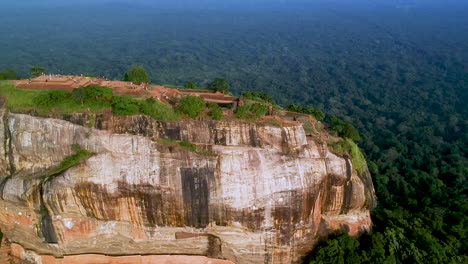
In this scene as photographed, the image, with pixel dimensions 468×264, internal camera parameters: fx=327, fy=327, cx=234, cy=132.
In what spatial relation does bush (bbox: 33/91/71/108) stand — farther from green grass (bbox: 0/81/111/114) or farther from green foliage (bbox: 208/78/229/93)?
green foliage (bbox: 208/78/229/93)

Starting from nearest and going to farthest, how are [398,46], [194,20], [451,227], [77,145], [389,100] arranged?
[77,145]
[451,227]
[389,100]
[398,46]
[194,20]

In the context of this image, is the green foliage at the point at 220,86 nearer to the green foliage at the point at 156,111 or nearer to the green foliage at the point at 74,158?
the green foliage at the point at 156,111

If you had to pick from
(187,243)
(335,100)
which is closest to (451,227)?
(187,243)

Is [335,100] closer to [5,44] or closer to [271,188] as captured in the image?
[271,188]

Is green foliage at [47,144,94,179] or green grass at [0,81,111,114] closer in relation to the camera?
green foliage at [47,144,94,179]

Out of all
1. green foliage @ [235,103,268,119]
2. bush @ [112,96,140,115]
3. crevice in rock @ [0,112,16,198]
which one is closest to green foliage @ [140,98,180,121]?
bush @ [112,96,140,115]

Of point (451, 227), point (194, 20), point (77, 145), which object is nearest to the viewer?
point (77, 145)
